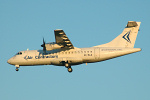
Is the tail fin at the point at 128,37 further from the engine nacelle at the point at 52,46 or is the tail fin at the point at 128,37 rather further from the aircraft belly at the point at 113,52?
the engine nacelle at the point at 52,46

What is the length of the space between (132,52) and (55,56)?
33.3ft

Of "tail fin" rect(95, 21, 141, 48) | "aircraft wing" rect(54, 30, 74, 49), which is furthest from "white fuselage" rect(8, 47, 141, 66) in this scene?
"tail fin" rect(95, 21, 141, 48)

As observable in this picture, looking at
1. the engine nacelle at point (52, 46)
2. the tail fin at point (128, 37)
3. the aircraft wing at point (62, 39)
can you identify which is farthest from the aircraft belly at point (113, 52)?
the engine nacelle at point (52, 46)

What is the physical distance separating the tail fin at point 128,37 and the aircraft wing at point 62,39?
4797mm

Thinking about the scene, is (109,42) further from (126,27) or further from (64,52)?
(64,52)

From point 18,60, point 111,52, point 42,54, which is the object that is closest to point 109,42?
point 111,52

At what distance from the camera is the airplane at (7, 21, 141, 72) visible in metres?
43.9

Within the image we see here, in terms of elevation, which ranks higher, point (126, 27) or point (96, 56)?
point (126, 27)

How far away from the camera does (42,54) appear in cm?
4641

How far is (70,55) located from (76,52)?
2.92ft

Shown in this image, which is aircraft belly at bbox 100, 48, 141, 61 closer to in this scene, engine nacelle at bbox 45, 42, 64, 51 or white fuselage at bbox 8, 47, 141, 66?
white fuselage at bbox 8, 47, 141, 66

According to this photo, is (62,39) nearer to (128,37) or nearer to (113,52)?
(113,52)

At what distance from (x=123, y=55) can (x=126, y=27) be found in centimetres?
445

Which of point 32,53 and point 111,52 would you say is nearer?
point 111,52
